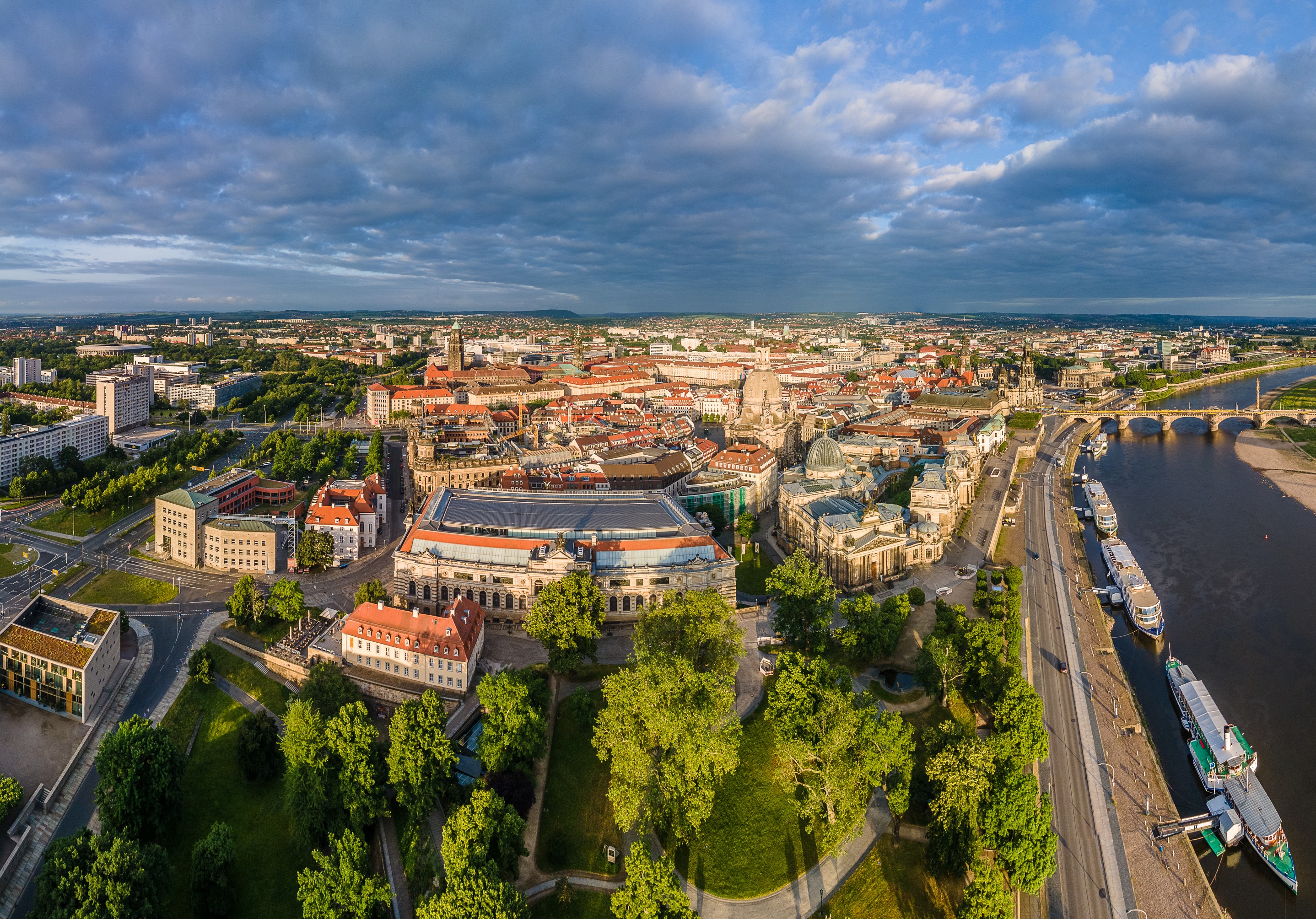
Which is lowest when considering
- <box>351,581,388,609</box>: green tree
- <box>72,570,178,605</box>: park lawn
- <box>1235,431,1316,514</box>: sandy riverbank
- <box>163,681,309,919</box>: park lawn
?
<box>163,681,309,919</box>: park lawn

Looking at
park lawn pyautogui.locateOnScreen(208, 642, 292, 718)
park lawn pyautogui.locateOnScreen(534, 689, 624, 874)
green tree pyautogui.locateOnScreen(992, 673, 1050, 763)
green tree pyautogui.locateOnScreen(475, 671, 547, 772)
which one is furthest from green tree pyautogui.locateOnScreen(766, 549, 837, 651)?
park lawn pyautogui.locateOnScreen(208, 642, 292, 718)

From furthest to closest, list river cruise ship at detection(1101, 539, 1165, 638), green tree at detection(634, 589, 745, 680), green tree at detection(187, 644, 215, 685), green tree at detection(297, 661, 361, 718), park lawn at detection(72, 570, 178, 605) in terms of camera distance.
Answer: park lawn at detection(72, 570, 178, 605)
river cruise ship at detection(1101, 539, 1165, 638)
green tree at detection(187, 644, 215, 685)
green tree at detection(634, 589, 745, 680)
green tree at detection(297, 661, 361, 718)

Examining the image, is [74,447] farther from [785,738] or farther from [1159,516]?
[1159,516]

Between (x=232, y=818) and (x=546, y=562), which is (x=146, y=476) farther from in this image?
(x=232, y=818)

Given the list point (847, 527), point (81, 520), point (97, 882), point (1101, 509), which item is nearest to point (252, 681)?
point (97, 882)

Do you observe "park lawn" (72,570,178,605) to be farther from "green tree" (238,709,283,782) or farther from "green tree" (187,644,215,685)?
"green tree" (238,709,283,782)
